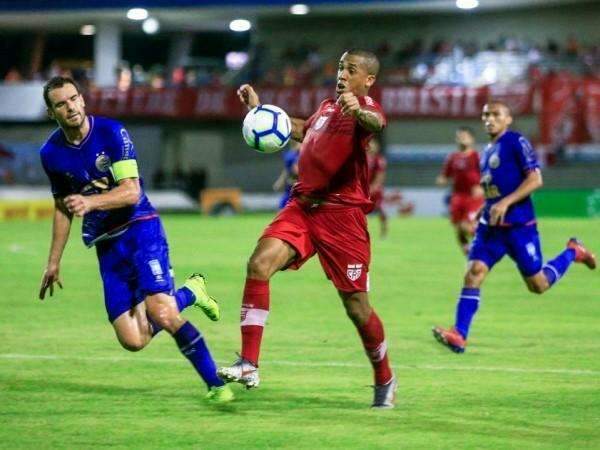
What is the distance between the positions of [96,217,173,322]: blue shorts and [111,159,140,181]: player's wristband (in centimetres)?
43

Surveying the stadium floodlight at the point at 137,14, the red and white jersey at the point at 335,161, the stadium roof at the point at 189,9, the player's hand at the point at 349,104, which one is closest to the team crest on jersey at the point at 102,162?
the red and white jersey at the point at 335,161

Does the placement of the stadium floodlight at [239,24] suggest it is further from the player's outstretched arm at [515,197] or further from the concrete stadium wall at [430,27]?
the player's outstretched arm at [515,197]

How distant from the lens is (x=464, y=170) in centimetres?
2141

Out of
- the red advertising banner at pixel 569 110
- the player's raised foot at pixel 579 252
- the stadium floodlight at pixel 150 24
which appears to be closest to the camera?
the player's raised foot at pixel 579 252

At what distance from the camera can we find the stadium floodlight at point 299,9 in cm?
4697

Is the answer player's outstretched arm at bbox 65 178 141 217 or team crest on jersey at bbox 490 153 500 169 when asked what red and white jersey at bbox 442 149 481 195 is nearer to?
team crest on jersey at bbox 490 153 500 169

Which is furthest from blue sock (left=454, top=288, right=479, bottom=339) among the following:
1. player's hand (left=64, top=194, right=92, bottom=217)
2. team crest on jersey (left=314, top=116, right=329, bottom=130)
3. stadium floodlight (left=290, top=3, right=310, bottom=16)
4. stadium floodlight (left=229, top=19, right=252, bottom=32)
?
stadium floodlight (left=229, top=19, right=252, bottom=32)

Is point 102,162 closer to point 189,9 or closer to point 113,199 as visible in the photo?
point 113,199

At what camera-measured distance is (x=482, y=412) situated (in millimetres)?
8242

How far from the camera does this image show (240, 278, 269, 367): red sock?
830 centimetres

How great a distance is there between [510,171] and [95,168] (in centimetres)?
479

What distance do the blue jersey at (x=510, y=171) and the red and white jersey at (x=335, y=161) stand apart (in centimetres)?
356

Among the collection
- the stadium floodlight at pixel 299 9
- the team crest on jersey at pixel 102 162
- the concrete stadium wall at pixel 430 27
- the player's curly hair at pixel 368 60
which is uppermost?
the stadium floodlight at pixel 299 9

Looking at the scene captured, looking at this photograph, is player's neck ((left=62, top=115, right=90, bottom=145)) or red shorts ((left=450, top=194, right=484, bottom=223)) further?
red shorts ((left=450, top=194, right=484, bottom=223))
